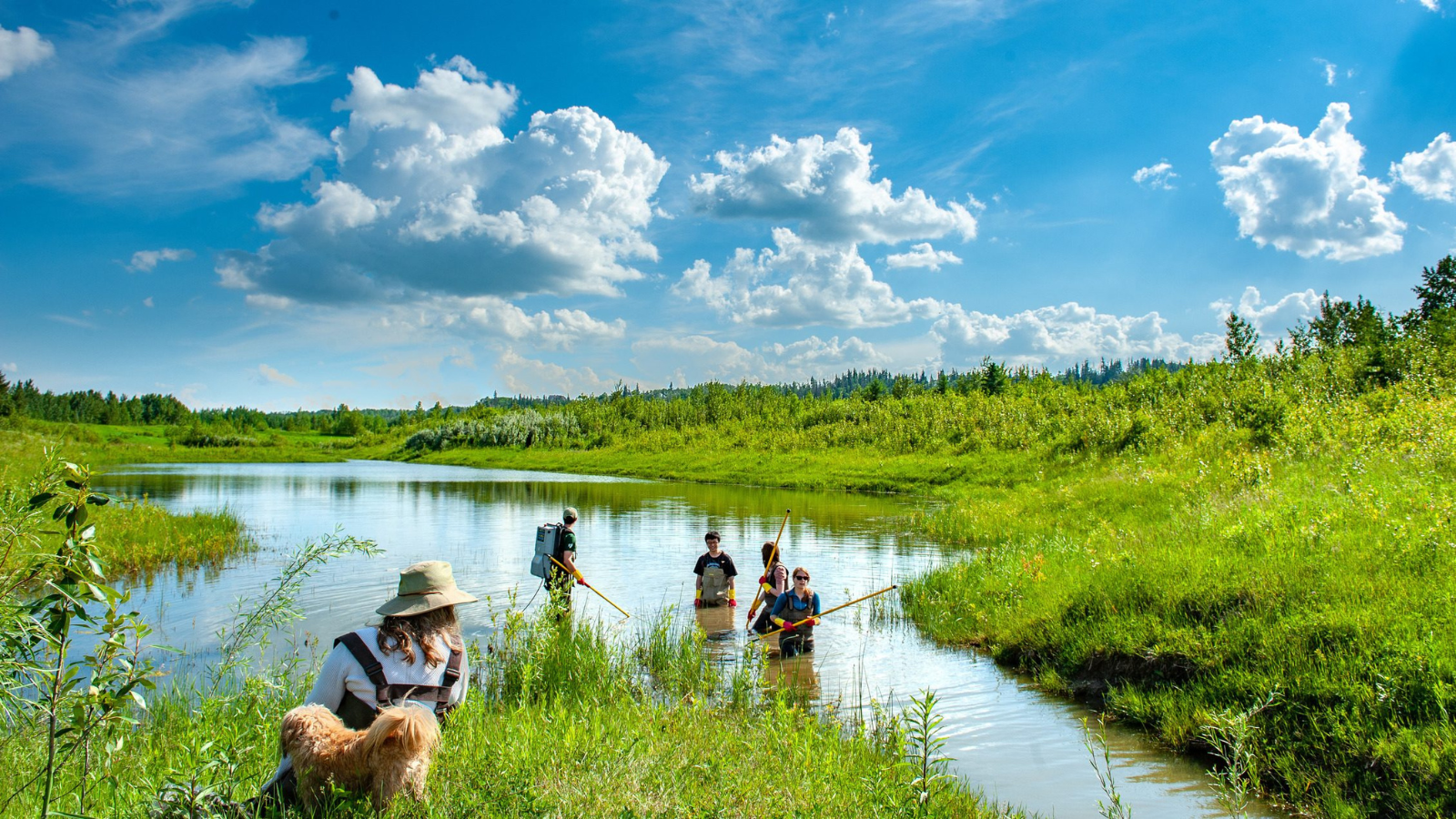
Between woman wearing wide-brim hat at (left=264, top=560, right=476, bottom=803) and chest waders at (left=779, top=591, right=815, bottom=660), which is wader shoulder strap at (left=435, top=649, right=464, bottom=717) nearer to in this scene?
woman wearing wide-brim hat at (left=264, top=560, right=476, bottom=803)

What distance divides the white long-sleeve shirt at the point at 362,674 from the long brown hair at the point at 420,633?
3cm

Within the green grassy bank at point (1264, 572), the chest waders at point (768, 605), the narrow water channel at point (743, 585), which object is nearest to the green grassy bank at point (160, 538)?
the narrow water channel at point (743, 585)

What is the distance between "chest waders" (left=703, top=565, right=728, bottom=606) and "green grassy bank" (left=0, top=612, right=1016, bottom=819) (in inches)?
214

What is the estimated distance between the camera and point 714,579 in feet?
48.9

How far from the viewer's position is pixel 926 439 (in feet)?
174

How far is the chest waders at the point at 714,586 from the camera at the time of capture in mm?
14836

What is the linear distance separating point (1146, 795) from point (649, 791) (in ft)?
15.9

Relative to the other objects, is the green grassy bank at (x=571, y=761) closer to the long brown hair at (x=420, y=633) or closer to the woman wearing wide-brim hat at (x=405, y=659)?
the woman wearing wide-brim hat at (x=405, y=659)

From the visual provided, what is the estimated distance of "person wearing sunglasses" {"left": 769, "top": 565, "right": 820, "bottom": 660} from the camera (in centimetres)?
1175

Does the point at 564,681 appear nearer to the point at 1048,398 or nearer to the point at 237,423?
the point at 1048,398

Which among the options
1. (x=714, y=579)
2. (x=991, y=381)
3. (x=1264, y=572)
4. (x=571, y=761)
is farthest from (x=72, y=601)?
(x=991, y=381)

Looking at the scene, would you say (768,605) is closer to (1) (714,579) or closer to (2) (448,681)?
(1) (714,579)

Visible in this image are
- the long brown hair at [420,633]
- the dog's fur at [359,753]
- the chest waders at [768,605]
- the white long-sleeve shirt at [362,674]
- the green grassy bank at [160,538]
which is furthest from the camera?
the green grassy bank at [160,538]

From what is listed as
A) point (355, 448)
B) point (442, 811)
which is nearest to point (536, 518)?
point (442, 811)
